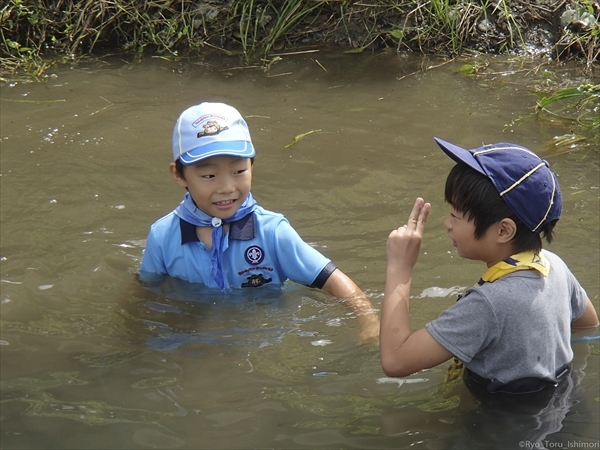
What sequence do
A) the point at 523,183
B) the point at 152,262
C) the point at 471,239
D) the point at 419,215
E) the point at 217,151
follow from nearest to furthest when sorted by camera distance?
the point at 523,183
the point at 471,239
the point at 419,215
the point at 217,151
the point at 152,262

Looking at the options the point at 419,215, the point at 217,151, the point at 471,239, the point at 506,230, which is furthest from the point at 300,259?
the point at 506,230

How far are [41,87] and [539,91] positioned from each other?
4.06m

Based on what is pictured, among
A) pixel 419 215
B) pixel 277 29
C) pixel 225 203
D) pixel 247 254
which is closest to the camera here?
pixel 419 215

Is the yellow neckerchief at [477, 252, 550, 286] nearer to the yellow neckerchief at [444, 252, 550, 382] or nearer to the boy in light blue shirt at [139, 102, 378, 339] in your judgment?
the yellow neckerchief at [444, 252, 550, 382]

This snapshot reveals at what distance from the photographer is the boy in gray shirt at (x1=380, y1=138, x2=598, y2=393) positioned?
111 inches

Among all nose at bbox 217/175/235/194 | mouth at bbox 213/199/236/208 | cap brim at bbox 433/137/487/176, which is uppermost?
cap brim at bbox 433/137/487/176

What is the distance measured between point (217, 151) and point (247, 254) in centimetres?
54

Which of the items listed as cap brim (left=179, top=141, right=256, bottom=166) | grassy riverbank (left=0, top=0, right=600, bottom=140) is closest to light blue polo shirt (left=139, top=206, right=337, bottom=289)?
cap brim (left=179, top=141, right=256, bottom=166)

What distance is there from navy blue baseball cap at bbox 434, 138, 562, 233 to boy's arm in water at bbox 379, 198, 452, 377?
1.06ft

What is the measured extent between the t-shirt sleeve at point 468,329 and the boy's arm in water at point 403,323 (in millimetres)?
43

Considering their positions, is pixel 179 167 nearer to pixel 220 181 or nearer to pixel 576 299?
pixel 220 181

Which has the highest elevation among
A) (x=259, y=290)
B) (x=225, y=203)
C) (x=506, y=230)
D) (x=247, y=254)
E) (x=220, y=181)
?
(x=506, y=230)

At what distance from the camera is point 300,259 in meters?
3.83

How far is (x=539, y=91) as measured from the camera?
6461mm
